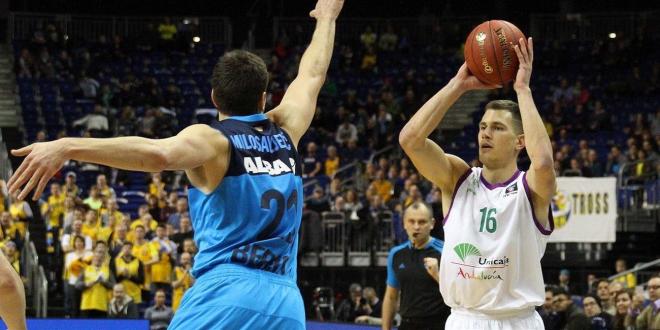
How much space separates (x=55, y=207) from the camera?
18.6 meters

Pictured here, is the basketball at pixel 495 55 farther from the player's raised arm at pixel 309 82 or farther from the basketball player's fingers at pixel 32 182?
the basketball player's fingers at pixel 32 182

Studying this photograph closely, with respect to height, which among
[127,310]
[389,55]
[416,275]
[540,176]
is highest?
[389,55]

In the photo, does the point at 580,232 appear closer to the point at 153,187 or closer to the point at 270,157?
the point at 153,187

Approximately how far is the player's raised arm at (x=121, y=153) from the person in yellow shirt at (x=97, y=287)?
1191 cm

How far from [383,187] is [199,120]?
652 centimetres

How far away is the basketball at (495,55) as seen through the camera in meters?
5.95

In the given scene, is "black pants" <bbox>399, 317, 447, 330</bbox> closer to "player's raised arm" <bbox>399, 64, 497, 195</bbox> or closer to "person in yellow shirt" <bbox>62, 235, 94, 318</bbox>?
"player's raised arm" <bbox>399, 64, 497, 195</bbox>

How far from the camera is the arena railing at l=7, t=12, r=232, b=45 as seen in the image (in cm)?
2881

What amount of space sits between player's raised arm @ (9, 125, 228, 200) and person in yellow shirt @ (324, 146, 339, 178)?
58.1ft

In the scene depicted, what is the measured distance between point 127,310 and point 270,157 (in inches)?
449

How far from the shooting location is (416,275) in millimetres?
9430

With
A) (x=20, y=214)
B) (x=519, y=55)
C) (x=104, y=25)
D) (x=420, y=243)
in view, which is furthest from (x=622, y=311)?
(x=104, y=25)

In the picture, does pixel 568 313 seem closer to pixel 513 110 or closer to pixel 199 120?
pixel 513 110


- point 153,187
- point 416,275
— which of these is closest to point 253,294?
point 416,275
